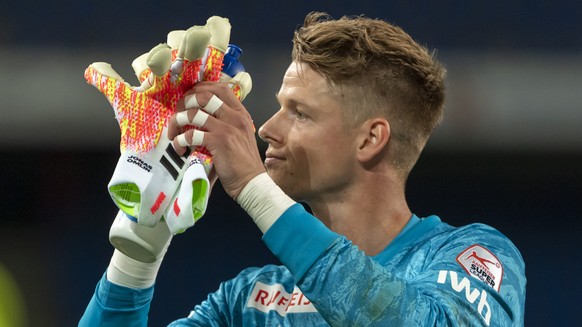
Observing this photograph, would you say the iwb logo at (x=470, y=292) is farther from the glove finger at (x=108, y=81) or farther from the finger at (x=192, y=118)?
the glove finger at (x=108, y=81)

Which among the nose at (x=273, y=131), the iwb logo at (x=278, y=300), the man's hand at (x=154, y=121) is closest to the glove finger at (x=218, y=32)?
the man's hand at (x=154, y=121)

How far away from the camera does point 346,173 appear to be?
106 inches

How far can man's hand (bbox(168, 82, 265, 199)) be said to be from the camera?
87.1 inches

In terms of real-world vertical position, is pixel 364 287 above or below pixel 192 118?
below

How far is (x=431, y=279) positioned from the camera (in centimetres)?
226

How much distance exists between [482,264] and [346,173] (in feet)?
1.65

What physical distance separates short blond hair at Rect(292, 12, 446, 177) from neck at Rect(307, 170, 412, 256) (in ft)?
0.39

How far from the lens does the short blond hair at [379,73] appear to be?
266 cm

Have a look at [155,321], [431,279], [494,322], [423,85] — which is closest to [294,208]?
[431,279]

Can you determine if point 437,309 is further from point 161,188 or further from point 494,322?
point 161,188

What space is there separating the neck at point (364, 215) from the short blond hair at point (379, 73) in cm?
12

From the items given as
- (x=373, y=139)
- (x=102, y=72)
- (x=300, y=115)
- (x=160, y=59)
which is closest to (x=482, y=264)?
(x=373, y=139)

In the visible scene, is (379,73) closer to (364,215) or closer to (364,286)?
(364,215)

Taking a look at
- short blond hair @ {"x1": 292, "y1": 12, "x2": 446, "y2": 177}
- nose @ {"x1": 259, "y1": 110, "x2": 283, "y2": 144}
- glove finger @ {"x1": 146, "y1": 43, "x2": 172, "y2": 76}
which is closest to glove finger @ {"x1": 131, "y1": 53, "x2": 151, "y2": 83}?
glove finger @ {"x1": 146, "y1": 43, "x2": 172, "y2": 76}
